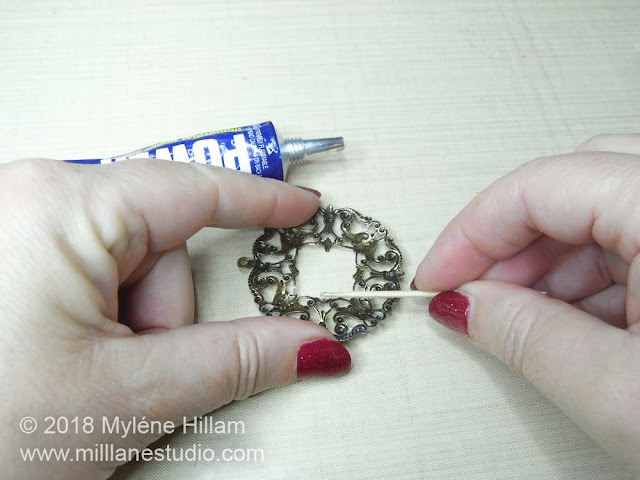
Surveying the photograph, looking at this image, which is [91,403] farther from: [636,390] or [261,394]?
[636,390]

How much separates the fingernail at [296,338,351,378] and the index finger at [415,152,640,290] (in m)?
0.22

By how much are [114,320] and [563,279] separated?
837 mm

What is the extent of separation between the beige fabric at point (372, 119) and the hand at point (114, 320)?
0.15 metres

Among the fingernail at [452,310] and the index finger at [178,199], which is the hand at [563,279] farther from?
the index finger at [178,199]

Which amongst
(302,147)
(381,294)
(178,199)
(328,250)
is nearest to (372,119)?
(302,147)

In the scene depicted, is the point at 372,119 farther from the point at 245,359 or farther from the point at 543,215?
the point at 245,359

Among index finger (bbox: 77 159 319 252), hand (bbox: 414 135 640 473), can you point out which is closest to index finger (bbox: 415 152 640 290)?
hand (bbox: 414 135 640 473)

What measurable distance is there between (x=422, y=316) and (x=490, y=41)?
90 centimetres

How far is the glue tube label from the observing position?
1080 millimetres

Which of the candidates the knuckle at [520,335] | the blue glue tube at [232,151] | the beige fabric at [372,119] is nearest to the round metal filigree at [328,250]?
the beige fabric at [372,119]

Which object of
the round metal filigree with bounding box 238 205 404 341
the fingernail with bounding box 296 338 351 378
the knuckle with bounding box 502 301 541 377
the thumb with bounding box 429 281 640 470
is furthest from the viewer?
the round metal filigree with bounding box 238 205 404 341

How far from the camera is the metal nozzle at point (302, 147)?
1137 mm

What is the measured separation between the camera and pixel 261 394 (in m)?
0.99

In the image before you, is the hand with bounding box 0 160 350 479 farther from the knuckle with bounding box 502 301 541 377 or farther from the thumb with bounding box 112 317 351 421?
the knuckle with bounding box 502 301 541 377
